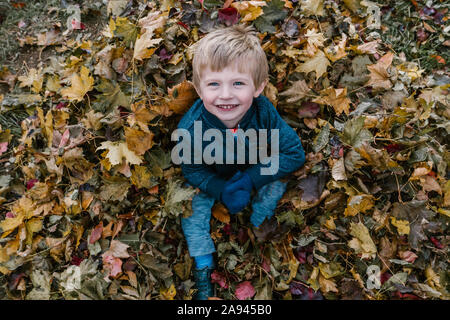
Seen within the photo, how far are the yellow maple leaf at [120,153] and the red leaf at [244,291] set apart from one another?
1011mm

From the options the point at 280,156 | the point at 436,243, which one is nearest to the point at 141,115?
the point at 280,156

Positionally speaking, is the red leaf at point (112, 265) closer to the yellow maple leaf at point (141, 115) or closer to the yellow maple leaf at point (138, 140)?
the yellow maple leaf at point (138, 140)

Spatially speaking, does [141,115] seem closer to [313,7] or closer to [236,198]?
[236,198]

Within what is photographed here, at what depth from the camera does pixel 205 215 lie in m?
2.13

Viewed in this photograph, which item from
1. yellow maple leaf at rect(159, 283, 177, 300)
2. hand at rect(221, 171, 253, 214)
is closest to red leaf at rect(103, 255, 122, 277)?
yellow maple leaf at rect(159, 283, 177, 300)

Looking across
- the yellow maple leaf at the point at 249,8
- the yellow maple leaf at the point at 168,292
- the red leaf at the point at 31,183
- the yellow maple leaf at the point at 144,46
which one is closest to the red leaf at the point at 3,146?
the red leaf at the point at 31,183

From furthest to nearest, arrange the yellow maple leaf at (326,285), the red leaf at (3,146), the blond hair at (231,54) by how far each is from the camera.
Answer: the red leaf at (3,146)
the yellow maple leaf at (326,285)
the blond hair at (231,54)

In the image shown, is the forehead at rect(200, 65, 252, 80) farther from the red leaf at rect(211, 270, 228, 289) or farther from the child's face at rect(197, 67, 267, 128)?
the red leaf at rect(211, 270, 228, 289)

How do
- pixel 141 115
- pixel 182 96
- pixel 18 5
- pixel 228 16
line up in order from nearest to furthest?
pixel 141 115
pixel 182 96
pixel 228 16
pixel 18 5

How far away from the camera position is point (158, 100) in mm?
2064

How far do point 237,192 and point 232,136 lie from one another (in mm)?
341

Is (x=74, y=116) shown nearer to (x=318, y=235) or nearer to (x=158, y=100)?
(x=158, y=100)

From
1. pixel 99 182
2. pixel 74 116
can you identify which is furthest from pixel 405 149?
pixel 74 116

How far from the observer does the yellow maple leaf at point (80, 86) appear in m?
2.08
